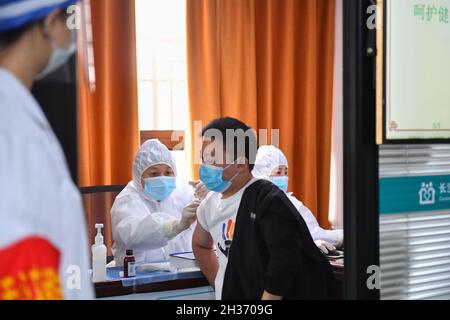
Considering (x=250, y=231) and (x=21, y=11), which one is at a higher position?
(x=21, y=11)

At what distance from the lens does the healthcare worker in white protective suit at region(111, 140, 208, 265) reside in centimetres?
283

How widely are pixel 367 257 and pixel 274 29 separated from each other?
3205mm

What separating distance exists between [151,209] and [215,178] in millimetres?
1520

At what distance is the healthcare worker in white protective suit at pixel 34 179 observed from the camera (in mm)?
889

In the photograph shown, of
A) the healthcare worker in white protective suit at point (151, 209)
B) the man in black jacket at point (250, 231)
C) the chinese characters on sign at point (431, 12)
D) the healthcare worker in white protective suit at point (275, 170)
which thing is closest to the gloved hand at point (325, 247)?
the healthcare worker in white protective suit at point (275, 170)

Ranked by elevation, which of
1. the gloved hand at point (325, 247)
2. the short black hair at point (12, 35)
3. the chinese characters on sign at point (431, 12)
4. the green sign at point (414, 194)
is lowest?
the gloved hand at point (325, 247)

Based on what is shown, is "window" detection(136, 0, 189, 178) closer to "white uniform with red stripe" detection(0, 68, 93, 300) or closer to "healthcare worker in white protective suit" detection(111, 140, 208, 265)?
"healthcare worker in white protective suit" detection(111, 140, 208, 265)

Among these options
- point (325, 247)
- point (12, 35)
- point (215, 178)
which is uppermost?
point (12, 35)

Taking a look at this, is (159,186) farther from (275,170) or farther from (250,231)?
(250,231)

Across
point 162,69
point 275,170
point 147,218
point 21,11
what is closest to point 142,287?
point 147,218

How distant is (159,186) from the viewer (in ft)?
10.3

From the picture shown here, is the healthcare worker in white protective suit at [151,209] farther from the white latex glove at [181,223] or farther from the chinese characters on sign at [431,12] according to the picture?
the chinese characters on sign at [431,12]

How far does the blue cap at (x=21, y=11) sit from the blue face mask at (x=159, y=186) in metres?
2.18
